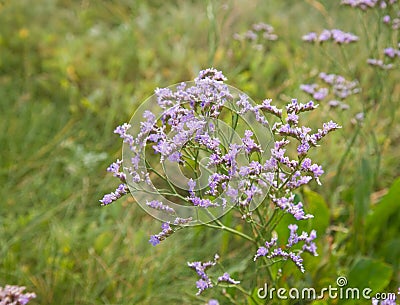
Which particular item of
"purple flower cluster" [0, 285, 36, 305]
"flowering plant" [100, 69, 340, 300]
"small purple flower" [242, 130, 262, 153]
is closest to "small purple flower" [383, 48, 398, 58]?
"flowering plant" [100, 69, 340, 300]

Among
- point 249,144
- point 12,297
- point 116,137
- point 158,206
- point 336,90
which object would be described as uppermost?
point 116,137

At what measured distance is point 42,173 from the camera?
3.14 metres

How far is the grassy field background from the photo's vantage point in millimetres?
2551

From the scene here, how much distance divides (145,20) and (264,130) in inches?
122

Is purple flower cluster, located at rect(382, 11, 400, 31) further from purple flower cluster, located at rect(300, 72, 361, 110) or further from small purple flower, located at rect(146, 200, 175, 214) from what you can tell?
small purple flower, located at rect(146, 200, 175, 214)

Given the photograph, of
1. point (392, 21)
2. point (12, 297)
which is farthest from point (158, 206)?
point (392, 21)

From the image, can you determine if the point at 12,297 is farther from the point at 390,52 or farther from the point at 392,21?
the point at 392,21

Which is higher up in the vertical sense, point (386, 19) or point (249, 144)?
point (386, 19)

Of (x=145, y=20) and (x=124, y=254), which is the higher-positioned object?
(x=145, y=20)

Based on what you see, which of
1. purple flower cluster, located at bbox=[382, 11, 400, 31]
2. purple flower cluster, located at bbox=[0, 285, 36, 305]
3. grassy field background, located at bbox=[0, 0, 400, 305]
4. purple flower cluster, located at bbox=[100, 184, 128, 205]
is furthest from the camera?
purple flower cluster, located at bbox=[382, 11, 400, 31]

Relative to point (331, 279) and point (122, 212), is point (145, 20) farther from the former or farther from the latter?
point (331, 279)

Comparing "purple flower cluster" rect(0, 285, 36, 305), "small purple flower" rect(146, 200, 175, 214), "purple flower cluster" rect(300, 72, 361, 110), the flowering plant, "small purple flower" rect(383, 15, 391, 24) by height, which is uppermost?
"small purple flower" rect(383, 15, 391, 24)

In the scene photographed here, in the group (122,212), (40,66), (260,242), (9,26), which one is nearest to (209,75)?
(260,242)

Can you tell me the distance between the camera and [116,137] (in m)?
3.55
